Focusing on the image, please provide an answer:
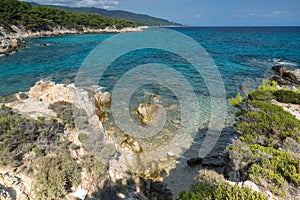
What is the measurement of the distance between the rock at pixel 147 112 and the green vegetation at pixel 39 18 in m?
64.2

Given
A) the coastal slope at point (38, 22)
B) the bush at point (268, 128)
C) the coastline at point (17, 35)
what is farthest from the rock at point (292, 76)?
the coastal slope at point (38, 22)

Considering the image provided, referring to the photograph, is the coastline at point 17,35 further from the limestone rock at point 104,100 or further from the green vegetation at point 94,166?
the green vegetation at point 94,166

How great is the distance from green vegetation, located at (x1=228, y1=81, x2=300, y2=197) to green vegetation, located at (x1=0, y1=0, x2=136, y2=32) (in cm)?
7143

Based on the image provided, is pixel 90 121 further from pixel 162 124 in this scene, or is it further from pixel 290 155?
pixel 290 155

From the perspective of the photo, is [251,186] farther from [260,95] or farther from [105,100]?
[105,100]

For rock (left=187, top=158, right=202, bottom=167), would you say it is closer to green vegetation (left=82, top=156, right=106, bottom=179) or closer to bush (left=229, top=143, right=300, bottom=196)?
bush (left=229, top=143, right=300, bottom=196)

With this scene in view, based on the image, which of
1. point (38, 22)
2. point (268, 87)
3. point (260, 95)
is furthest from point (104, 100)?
point (38, 22)

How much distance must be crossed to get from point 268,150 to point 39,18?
85.4 metres

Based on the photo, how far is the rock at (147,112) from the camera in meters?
12.7

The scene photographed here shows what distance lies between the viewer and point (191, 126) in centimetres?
1222

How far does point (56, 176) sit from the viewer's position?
5.48 meters

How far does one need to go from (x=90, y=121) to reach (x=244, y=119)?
6.40 m

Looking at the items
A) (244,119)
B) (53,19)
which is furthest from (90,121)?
(53,19)

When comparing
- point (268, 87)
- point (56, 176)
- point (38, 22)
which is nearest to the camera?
point (56, 176)
